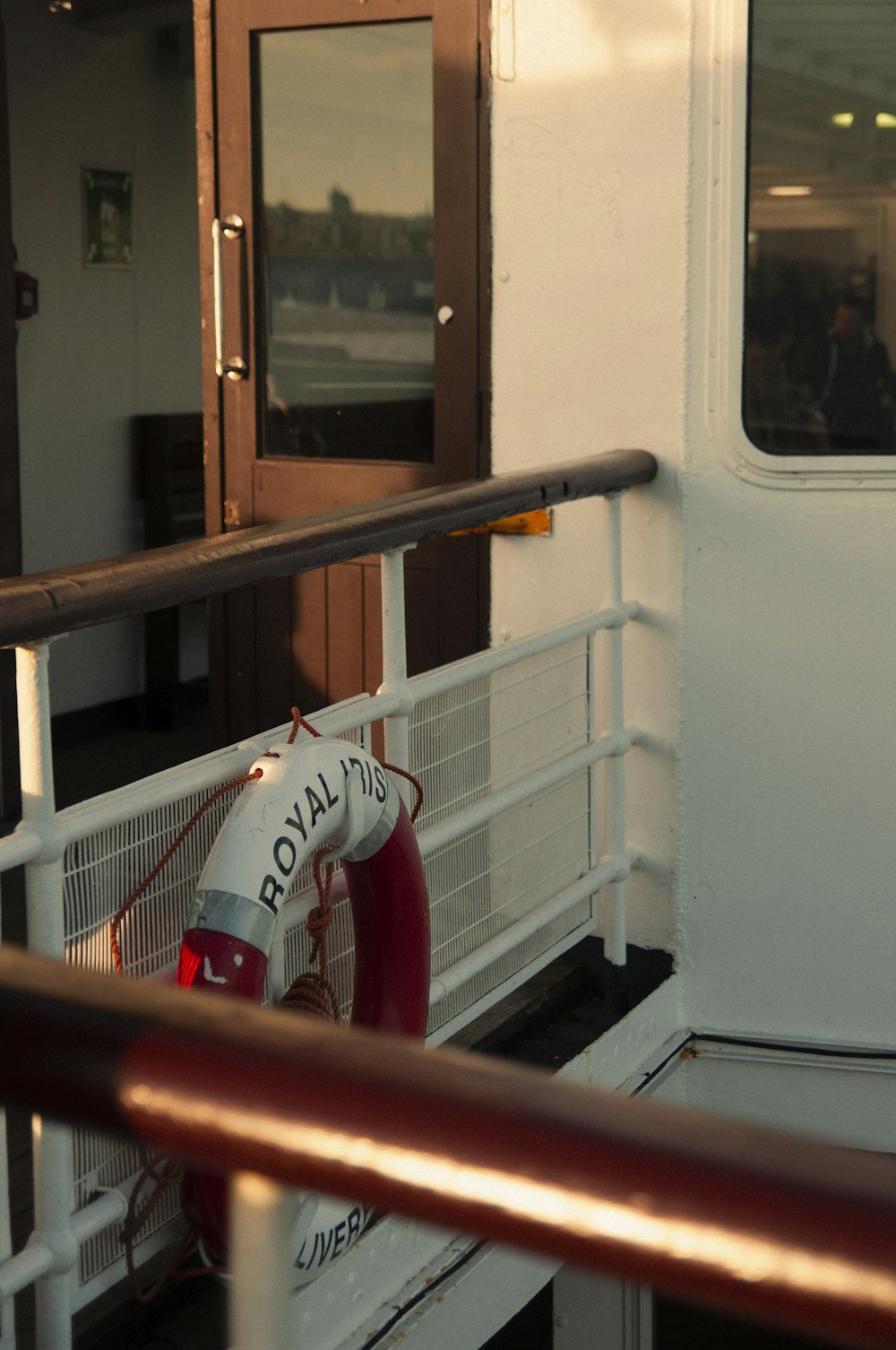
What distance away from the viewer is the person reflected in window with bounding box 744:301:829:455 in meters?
2.71

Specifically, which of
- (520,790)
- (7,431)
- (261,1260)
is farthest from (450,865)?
(7,431)

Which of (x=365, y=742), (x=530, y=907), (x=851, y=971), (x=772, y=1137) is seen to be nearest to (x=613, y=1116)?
(x=772, y=1137)

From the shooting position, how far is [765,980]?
114 inches

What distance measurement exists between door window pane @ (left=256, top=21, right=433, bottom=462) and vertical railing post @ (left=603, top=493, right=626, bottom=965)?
498 mm

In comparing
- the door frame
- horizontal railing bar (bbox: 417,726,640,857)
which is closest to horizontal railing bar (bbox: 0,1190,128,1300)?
horizontal railing bar (bbox: 417,726,640,857)

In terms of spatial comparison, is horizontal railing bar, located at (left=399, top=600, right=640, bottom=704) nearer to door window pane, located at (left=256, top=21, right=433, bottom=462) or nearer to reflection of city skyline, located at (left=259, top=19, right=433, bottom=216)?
door window pane, located at (left=256, top=21, right=433, bottom=462)

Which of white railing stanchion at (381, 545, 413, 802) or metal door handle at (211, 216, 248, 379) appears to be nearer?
white railing stanchion at (381, 545, 413, 802)

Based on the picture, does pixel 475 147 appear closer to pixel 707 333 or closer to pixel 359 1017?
pixel 707 333

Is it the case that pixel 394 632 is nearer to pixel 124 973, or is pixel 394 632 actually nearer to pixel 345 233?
pixel 124 973

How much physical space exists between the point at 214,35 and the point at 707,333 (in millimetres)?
1175

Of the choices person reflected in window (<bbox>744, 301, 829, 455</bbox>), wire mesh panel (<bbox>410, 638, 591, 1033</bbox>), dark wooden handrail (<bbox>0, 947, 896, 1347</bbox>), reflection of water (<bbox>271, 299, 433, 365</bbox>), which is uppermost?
reflection of water (<bbox>271, 299, 433, 365</bbox>)

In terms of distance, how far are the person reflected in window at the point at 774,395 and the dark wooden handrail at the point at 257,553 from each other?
31cm

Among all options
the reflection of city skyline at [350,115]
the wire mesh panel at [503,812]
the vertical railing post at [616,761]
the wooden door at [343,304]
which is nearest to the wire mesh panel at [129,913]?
the wire mesh panel at [503,812]

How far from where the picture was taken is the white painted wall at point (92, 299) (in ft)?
15.6
